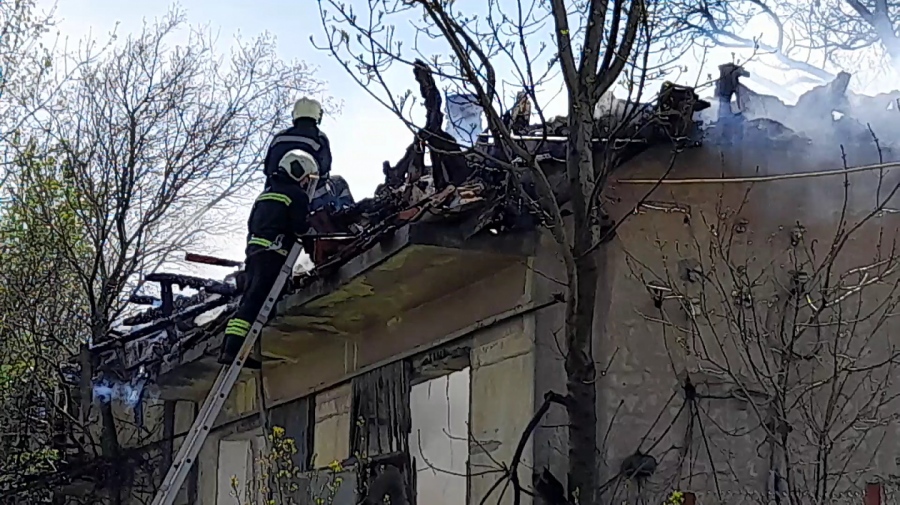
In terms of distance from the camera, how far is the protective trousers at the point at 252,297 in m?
7.20

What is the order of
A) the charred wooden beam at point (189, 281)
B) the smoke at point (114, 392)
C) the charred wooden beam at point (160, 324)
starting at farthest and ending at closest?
1. the smoke at point (114, 392)
2. the charred wooden beam at point (189, 281)
3. the charred wooden beam at point (160, 324)

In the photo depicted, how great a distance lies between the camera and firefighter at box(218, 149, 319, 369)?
7.34 meters

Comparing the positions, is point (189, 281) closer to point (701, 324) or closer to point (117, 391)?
point (117, 391)

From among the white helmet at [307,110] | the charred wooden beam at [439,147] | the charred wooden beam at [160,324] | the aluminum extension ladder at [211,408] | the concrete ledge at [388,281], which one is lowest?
the aluminum extension ladder at [211,408]

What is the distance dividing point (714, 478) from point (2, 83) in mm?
10967

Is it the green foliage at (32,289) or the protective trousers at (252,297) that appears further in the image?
the green foliage at (32,289)

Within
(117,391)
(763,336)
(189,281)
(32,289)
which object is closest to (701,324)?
(763,336)

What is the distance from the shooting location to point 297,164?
24.7 ft

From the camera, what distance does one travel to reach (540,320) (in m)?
6.52

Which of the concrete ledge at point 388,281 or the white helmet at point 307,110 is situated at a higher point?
the white helmet at point 307,110

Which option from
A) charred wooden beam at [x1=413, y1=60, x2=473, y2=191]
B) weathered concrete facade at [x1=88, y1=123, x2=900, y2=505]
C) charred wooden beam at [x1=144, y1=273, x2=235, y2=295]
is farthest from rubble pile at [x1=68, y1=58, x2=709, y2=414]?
charred wooden beam at [x1=144, y1=273, x2=235, y2=295]

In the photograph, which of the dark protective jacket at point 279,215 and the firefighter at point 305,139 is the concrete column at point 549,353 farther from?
the firefighter at point 305,139

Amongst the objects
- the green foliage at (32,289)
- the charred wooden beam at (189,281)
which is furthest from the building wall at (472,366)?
the green foliage at (32,289)

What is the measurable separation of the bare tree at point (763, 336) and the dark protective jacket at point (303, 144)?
2.35m
